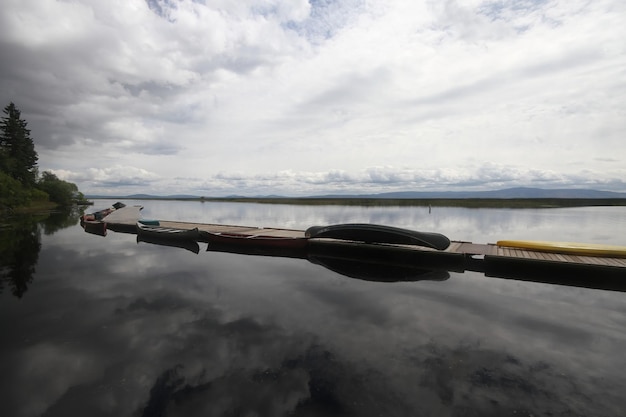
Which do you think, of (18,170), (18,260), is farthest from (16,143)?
(18,260)

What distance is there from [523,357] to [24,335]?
1434 cm

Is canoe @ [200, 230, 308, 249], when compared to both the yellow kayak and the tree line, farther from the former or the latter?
the tree line

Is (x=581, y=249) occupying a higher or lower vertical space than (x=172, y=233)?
higher

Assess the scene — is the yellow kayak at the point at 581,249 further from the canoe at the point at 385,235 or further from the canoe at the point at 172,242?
the canoe at the point at 172,242

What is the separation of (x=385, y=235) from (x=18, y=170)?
320 ft

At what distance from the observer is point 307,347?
26.6 ft

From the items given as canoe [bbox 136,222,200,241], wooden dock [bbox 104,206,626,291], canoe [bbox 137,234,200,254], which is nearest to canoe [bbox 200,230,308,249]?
wooden dock [bbox 104,206,626,291]

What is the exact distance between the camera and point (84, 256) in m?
20.3

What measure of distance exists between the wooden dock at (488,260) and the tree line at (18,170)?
6545cm

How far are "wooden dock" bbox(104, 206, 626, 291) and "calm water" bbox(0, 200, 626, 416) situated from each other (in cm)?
93

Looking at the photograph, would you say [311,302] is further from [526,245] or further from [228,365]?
[526,245]

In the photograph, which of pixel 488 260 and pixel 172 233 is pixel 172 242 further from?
pixel 488 260

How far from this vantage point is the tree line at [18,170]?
59.0 meters

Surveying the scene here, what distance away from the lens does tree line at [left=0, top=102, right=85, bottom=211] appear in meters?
59.0
